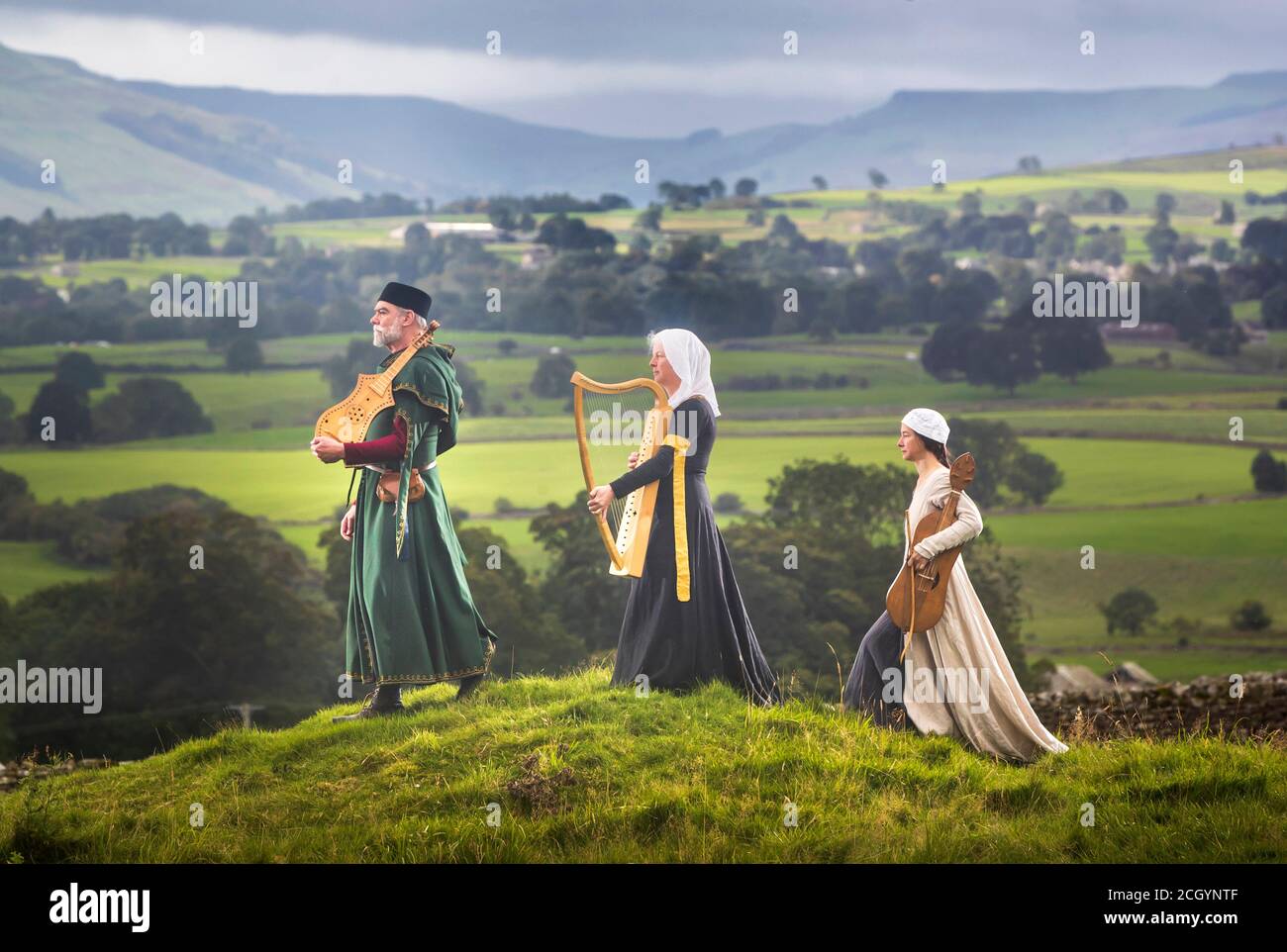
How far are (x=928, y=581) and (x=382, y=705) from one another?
3.54 meters

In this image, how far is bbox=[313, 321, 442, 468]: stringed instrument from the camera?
9734 millimetres

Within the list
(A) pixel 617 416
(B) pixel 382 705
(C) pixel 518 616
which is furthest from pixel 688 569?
(C) pixel 518 616

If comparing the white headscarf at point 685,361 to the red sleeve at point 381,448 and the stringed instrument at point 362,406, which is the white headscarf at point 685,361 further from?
the red sleeve at point 381,448

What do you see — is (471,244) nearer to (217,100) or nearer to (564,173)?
(564,173)

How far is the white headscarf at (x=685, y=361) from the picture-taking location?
9836 millimetres

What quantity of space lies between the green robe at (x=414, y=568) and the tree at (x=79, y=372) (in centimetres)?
4691

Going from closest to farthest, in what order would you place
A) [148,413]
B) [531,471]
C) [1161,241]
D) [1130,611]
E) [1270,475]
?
[1130,611], [531,471], [1270,475], [148,413], [1161,241]

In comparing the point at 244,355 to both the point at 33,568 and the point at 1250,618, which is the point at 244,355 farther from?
the point at 1250,618

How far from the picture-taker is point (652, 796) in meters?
8.61

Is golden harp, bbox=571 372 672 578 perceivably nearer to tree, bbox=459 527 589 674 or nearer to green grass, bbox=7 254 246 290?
tree, bbox=459 527 589 674

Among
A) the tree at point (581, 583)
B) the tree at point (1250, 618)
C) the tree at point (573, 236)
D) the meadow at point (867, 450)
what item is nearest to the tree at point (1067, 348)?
the meadow at point (867, 450)

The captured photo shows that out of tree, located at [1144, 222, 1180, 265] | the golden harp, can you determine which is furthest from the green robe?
tree, located at [1144, 222, 1180, 265]

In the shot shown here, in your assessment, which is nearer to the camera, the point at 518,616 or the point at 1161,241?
the point at 518,616
